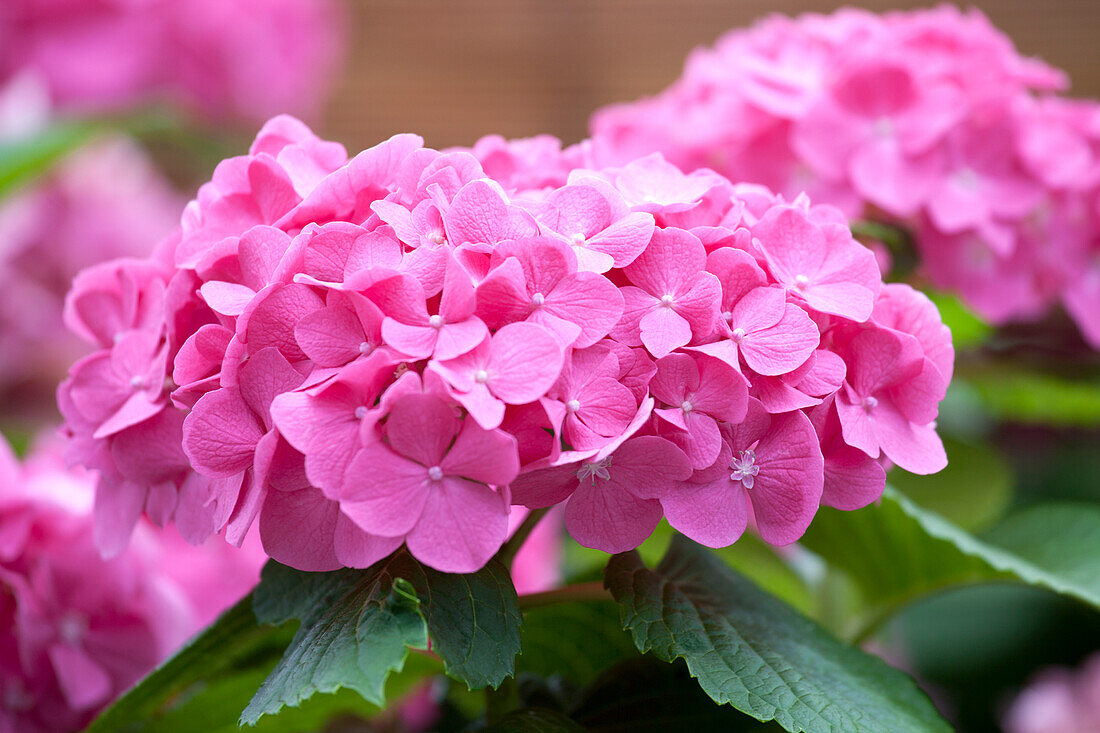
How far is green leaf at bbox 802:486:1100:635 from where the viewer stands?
0.51m

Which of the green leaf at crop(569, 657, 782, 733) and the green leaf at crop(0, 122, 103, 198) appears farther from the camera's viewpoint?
the green leaf at crop(0, 122, 103, 198)

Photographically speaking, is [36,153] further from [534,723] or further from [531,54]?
[531,54]

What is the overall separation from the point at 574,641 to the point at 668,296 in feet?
0.86

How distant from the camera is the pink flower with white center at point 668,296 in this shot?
0.33 m

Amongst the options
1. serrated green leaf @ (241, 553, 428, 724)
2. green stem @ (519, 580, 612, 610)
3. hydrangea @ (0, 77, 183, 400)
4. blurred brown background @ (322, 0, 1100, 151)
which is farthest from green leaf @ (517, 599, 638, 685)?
blurred brown background @ (322, 0, 1100, 151)

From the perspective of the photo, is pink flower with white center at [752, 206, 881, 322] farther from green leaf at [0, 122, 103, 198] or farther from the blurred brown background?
the blurred brown background

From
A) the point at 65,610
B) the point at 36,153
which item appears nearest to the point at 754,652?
the point at 65,610

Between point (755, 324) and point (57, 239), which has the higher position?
point (755, 324)

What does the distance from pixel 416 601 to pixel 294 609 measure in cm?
9

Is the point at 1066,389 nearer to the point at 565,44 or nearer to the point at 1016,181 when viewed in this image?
the point at 1016,181

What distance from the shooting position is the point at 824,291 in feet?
1.21

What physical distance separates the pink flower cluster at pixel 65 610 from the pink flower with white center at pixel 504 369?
0.98 feet

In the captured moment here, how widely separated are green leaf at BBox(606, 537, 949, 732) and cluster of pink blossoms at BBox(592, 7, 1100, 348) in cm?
26

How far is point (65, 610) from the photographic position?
0.50 meters
